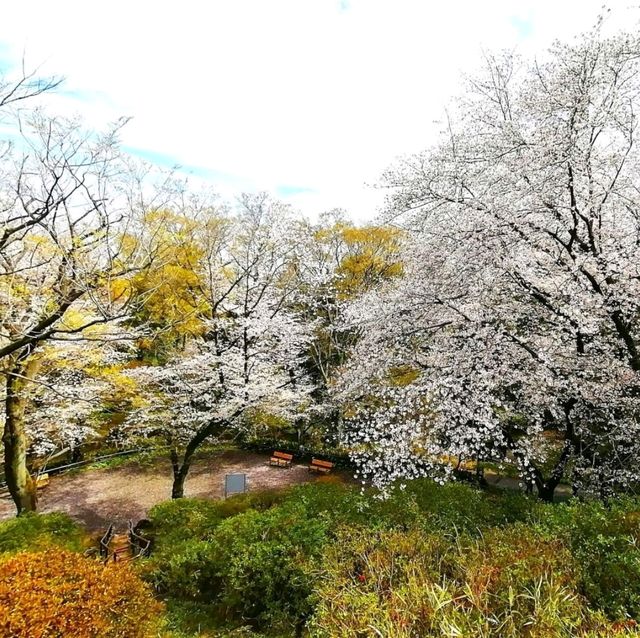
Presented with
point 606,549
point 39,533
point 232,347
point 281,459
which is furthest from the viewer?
point 281,459

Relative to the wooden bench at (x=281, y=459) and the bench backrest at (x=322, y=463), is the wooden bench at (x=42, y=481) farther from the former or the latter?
the bench backrest at (x=322, y=463)

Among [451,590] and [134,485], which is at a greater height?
[451,590]

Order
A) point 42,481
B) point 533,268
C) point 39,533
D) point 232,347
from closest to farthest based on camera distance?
1. point 533,268
2. point 39,533
3. point 232,347
4. point 42,481

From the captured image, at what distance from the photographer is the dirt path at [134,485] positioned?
1333 centimetres

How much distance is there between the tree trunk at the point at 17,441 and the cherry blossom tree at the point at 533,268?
7373 mm

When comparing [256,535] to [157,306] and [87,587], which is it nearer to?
[87,587]

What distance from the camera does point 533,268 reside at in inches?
285

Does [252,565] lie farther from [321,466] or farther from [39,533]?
[321,466]

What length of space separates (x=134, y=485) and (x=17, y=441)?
23.0 feet

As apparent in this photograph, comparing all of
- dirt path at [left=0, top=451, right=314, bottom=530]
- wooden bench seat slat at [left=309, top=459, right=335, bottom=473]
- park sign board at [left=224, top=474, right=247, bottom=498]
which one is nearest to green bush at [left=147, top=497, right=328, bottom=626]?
park sign board at [left=224, top=474, right=247, bottom=498]

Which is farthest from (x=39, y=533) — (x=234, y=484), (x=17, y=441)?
(x=234, y=484)

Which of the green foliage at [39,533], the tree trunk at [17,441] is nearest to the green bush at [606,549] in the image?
the green foliage at [39,533]

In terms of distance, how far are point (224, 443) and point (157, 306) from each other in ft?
28.0

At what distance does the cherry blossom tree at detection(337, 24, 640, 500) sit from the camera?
6133 mm
